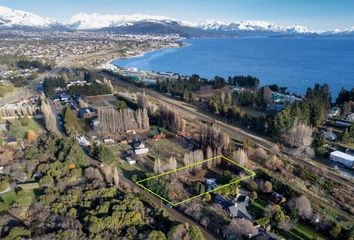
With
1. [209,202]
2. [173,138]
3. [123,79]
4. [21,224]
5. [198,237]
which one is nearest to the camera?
[198,237]

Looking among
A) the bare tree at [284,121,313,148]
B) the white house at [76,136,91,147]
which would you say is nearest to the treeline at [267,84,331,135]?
the bare tree at [284,121,313,148]

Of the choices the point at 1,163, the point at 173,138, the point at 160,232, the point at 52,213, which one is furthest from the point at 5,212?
the point at 173,138

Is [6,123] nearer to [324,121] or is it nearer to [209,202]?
[209,202]

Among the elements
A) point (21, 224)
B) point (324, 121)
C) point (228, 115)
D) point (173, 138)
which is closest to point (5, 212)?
point (21, 224)

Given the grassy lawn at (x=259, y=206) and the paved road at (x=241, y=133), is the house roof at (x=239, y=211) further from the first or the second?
the paved road at (x=241, y=133)

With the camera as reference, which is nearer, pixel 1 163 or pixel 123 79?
pixel 1 163

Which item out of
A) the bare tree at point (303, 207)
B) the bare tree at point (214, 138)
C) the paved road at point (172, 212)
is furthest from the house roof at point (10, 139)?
the bare tree at point (303, 207)

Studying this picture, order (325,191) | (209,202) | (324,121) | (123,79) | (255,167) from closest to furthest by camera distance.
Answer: (209,202) < (325,191) < (255,167) < (324,121) < (123,79)
